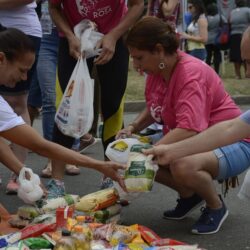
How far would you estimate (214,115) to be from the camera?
340 centimetres

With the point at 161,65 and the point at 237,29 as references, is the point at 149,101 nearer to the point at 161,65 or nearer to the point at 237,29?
the point at 161,65

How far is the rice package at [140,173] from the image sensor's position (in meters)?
3.09

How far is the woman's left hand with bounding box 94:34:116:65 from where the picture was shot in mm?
3793

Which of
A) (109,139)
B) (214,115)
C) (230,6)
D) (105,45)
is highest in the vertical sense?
(105,45)

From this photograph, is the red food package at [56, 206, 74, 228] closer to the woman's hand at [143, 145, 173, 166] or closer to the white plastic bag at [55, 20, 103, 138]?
the woman's hand at [143, 145, 173, 166]

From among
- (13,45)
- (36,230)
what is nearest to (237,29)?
(13,45)

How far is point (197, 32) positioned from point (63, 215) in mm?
8448

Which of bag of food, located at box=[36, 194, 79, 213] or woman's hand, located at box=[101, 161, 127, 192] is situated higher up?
woman's hand, located at box=[101, 161, 127, 192]

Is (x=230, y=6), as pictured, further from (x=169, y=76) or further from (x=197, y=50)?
(x=169, y=76)

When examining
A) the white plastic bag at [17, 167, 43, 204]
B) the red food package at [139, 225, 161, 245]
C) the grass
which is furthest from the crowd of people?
the grass

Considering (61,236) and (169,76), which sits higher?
(169,76)

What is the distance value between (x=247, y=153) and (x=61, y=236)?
1.13m

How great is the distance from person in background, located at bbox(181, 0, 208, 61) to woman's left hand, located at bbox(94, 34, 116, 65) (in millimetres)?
6056

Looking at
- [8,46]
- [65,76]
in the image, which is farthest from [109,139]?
[8,46]
